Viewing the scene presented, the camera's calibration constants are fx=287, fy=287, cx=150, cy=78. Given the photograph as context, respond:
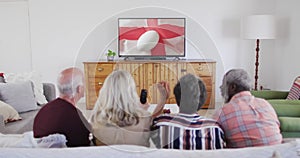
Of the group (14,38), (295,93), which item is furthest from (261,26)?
(14,38)

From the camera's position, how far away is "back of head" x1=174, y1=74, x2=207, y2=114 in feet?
4.82

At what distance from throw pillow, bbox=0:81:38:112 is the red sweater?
59.3 inches

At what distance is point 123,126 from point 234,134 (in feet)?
1.89

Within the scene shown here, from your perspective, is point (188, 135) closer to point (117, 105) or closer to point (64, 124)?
point (117, 105)

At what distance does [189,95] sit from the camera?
1.51 m

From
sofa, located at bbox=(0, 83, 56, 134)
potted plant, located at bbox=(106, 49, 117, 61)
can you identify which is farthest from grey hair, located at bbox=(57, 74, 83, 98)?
potted plant, located at bbox=(106, 49, 117, 61)

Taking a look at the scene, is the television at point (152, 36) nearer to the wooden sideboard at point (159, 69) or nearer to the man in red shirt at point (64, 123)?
the wooden sideboard at point (159, 69)

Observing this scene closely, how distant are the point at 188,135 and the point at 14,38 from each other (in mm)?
4471

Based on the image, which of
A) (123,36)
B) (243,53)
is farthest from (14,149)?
(243,53)

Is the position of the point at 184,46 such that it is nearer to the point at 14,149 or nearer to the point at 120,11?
the point at 120,11

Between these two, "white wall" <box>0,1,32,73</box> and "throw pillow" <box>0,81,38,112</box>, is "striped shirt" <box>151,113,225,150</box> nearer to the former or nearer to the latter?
"throw pillow" <box>0,81,38,112</box>

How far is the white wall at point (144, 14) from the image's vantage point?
4691mm

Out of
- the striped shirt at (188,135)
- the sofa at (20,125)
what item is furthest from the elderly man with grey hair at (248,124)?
the sofa at (20,125)

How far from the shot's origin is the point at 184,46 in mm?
4590
